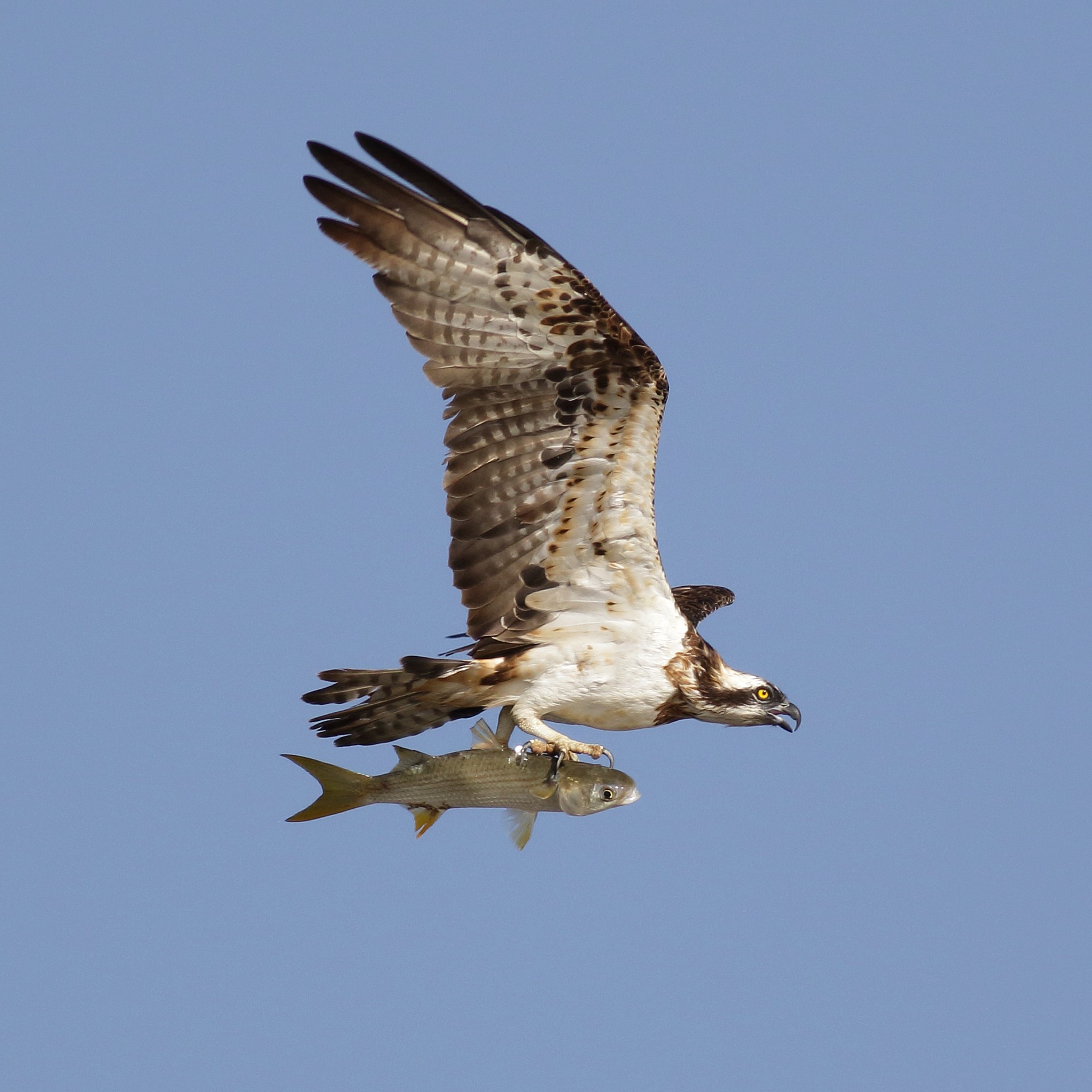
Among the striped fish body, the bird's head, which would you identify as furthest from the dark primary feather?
the striped fish body

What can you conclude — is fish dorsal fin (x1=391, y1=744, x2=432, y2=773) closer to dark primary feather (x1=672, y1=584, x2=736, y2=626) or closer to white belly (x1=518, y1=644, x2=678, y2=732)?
white belly (x1=518, y1=644, x2=678, y2=732)

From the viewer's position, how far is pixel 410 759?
8914mm

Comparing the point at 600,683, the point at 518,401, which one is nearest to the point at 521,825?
the point at 600,683

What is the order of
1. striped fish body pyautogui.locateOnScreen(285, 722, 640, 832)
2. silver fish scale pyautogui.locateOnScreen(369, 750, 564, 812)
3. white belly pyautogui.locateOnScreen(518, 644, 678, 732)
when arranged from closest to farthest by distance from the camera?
striped fish body pyautogui.locateOnScreen(285, 722, 640, 832), silver fish scale pyautogui.locateOnScreen(369, 750, 564, 812), white belly pyautogui.locateOnScreen(518, 644, 678, 732)

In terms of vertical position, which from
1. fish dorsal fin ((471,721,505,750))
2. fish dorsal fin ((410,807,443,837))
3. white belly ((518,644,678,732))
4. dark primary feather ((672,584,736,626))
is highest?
dark primary feather ((672,584,736,626))

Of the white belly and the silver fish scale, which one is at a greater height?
the white belly

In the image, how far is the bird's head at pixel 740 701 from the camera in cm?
939

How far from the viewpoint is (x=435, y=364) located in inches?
359

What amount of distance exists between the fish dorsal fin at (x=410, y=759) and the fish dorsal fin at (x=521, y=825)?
1.67 ft

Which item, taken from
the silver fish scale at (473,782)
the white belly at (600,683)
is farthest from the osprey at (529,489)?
the silver fish scale at (473,782)

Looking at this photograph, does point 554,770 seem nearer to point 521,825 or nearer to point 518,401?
point 521,825

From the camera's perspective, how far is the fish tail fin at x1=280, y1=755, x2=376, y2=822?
885cm

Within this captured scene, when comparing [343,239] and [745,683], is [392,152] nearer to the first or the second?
[343,239]

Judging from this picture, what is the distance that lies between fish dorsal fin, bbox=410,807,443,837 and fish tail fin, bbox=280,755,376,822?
26 cm
